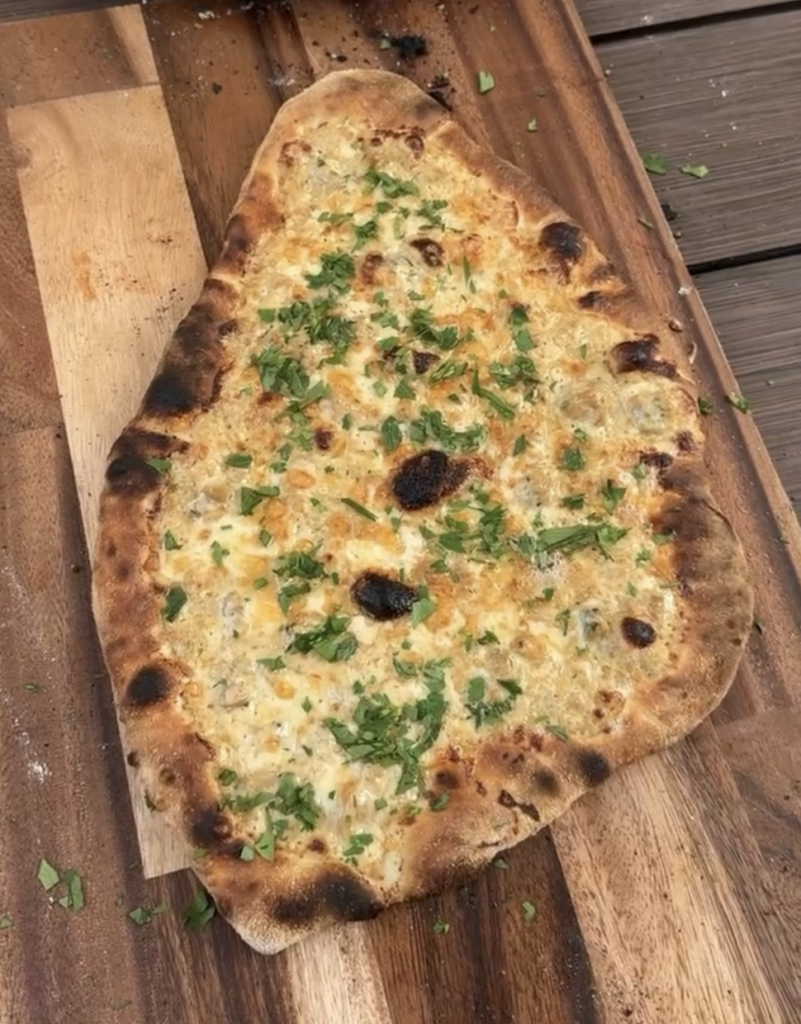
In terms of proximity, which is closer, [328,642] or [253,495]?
[328,642]

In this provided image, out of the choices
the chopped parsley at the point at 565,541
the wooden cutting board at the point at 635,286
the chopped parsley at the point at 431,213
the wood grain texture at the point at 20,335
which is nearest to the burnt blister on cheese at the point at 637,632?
the chopped parsley at the point at 565,541

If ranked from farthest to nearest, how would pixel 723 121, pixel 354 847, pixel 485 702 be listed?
pixel 723 121
pixel 485 702
pixel 354 847

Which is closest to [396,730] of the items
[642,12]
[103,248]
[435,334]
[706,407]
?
[435,334]

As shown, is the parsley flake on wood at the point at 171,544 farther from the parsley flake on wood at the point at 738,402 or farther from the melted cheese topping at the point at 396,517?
the parsley flake on wood at the point at 738,402

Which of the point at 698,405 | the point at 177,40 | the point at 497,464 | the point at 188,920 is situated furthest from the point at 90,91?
the point at 188,920

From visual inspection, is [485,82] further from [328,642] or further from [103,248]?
[328,642]

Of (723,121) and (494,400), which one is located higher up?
(494,400)

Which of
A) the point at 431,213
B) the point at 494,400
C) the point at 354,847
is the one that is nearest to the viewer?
the point at 354,847

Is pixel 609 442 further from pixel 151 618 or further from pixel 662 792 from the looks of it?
pixel 151 618
